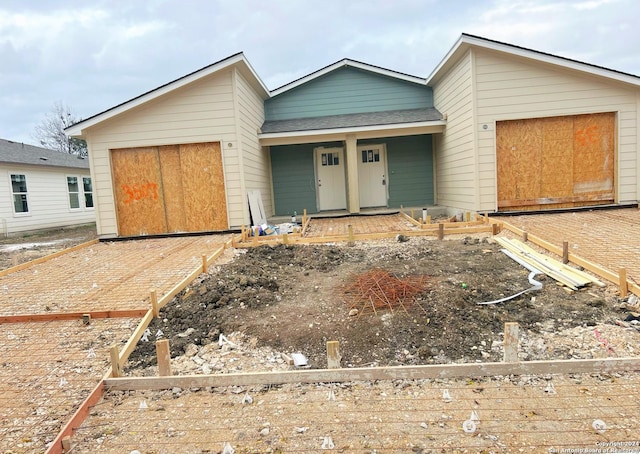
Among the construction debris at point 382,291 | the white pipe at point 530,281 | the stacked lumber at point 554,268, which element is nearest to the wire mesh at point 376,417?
the construction debris at point 382,291

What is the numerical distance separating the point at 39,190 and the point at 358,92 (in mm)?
13383

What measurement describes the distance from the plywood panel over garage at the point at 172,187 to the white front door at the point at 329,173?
415 cm

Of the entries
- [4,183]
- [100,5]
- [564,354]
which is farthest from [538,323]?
[4,183]

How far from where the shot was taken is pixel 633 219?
767 cm

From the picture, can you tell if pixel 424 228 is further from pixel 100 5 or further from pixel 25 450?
pixel 100 5

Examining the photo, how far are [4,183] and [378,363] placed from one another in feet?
53.8

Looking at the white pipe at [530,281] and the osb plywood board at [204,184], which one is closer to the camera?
the white pipe at [530,281]

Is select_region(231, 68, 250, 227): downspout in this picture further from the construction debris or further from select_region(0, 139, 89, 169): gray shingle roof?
select_region(0, 139, 89, 169): gray shingle roof

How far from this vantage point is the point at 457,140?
1029 centimetres

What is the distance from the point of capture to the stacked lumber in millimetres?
4373

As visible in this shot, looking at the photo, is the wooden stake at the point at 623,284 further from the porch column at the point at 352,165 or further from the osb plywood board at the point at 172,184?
the osb plywood board at the point at 172,184

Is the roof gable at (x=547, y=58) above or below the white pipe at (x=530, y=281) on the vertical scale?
above

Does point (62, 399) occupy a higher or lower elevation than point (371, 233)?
lower

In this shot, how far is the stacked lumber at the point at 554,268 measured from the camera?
4.37 metres
